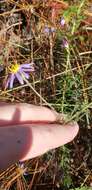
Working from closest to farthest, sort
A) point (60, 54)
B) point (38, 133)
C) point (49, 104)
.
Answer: point (38, 133) → point (49, 104) → point (60, 54)

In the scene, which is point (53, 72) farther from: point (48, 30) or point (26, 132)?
point (26, 132)

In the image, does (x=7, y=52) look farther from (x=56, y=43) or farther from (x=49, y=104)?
(x=49, y=104)

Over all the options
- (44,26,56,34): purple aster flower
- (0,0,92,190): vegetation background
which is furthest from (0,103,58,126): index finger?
(44,26,56,34): purple aster flower

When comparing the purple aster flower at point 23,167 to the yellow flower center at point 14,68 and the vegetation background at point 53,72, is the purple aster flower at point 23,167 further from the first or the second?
the yellow flower center at point 14,68

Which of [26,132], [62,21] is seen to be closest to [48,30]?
[62,21]

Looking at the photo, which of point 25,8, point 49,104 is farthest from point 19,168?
point 25,8

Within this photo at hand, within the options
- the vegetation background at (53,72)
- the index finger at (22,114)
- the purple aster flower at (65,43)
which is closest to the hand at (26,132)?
the index finger at (22,114)

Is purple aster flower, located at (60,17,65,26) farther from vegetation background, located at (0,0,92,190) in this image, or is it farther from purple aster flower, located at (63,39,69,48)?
purple aster flower, located at (63,39,69,48)
